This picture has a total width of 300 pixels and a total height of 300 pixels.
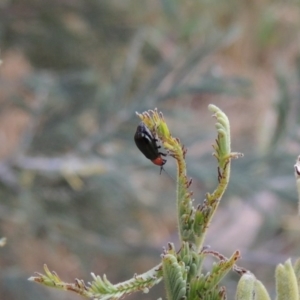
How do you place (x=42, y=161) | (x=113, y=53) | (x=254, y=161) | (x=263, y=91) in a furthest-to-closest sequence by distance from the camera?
(x=263, y=91), (x=113, y=53), (x=42, y=161), (x=254, y=161)

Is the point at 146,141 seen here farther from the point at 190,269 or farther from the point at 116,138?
the point at 116,138

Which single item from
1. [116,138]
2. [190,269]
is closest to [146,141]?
[190,269]

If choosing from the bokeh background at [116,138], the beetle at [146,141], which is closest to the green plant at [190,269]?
the beetle at [146,141]

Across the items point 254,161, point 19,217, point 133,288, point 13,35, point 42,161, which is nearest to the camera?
point 133,288

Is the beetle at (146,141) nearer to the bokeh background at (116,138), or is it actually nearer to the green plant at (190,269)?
the green plant at (190,269)

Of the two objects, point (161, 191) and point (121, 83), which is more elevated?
point (161, 191)

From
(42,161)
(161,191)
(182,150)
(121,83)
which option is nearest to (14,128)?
(161,191)

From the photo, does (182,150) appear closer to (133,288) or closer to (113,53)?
(133,288)

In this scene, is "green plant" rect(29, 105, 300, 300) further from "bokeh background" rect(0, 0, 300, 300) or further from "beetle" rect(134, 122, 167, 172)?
"bokeh background" rect(0, 0, 300, 300)

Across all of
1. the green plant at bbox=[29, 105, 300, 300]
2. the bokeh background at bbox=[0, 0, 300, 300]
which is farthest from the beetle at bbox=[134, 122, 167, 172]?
Answer: the bokeh background at bbox=[0, 0, 300, 300]
